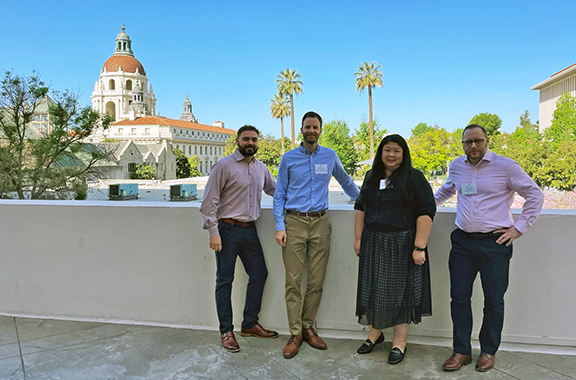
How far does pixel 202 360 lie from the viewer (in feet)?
8.37

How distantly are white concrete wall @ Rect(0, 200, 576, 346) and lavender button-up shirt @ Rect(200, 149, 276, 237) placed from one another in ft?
0.71

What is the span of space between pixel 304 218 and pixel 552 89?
2822 inches

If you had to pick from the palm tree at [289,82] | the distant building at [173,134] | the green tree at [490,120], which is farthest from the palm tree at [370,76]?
the distant building at [173,134]

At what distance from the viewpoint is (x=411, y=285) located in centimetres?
249

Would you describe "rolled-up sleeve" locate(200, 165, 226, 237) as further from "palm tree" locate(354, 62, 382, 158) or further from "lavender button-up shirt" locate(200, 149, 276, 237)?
"palm tree" locate(354, 62, 382, 158)

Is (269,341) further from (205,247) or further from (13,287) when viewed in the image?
(13,287)

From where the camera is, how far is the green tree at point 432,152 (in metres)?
49.9

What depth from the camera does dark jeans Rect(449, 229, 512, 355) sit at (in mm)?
2326

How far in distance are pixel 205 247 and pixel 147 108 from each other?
11223 cm

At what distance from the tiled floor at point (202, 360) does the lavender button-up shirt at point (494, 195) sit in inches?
33.5

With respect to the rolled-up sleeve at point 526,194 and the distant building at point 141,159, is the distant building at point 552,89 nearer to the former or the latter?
the distant building at point 141,159

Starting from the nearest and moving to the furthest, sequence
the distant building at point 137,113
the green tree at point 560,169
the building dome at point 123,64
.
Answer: the green tree at point 560,169
the distant building at point 137,113
the building dome at point 123,64

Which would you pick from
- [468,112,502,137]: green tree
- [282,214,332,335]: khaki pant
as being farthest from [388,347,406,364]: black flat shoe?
[468,112,502,137]: green tree

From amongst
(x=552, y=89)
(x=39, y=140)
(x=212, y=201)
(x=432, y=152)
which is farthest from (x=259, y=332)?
(x=552, y=89)
